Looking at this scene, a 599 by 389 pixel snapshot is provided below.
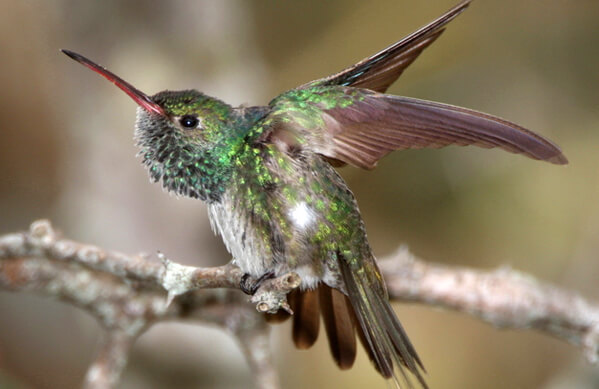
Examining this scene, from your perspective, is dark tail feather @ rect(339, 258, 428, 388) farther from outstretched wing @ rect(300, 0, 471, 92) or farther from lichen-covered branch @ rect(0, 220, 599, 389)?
outstretched wing @ rect(300, 0, 471, 92)

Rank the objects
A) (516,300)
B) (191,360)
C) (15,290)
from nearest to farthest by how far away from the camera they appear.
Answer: (15,290)
(516,300)
(191,360)

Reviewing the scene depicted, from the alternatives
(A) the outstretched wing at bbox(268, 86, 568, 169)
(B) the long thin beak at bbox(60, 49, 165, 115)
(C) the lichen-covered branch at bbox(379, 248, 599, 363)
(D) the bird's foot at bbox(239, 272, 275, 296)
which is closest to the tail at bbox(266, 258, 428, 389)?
(D) the bird's foot at bbox(239, 272, 275, 296)

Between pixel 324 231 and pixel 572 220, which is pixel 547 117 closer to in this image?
pixel 572 220

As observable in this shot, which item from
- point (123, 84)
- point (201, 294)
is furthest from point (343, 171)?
point (123, 84)

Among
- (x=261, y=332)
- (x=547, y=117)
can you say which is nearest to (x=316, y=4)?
(x=547, y=117)

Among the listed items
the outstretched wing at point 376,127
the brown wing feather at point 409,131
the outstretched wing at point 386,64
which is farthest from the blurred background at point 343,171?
the brown wing feather at point 409,131

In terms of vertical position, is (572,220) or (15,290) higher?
(572,220)

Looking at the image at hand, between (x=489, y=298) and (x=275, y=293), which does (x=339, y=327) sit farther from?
(x=489, y=298)
